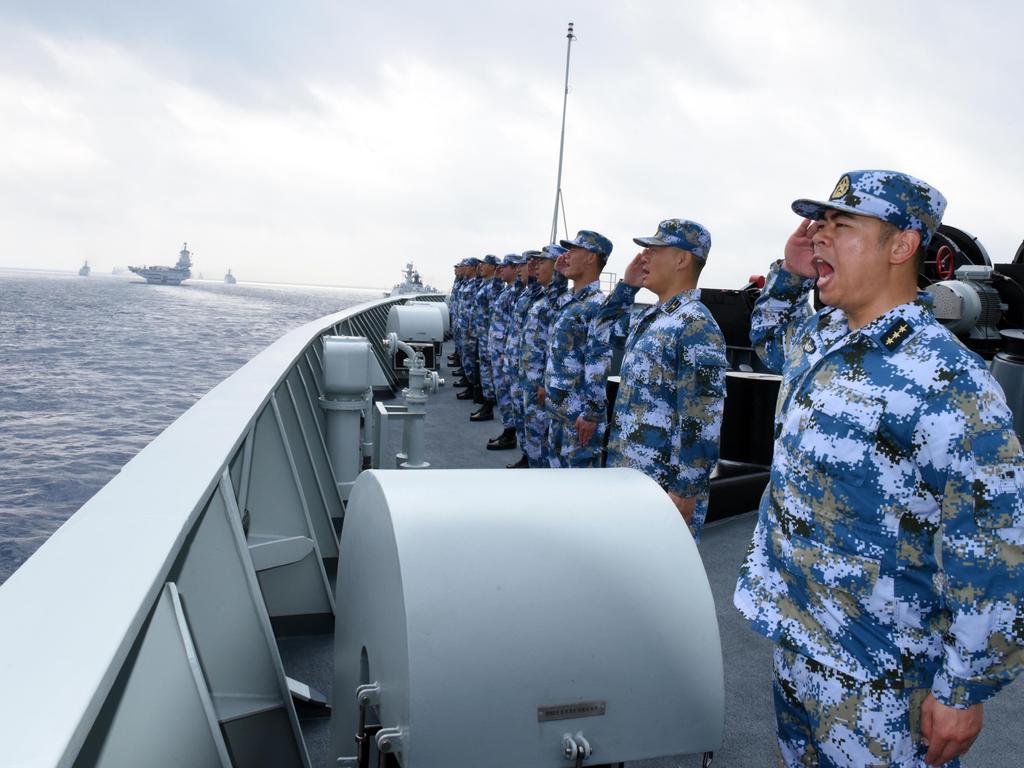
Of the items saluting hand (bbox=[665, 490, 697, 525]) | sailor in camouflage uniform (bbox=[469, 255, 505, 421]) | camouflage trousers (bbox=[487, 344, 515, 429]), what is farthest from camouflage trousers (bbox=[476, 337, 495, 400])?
saluting hand (bbox=[665, 490, 697, 525])

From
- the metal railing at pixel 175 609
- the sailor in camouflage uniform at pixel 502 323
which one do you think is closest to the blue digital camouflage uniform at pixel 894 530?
the metal railing at pixel 175 609

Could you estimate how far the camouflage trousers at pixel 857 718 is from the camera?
1558mm

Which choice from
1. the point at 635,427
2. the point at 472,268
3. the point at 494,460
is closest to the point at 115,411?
the point at 472,268

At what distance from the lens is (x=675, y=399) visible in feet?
10.4

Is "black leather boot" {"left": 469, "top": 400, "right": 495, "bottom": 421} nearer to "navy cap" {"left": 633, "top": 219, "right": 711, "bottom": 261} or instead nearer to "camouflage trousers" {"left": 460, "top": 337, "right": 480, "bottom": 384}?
"camouflage trousers" {"left": 460, "top": 337, "right": 480, "bottom": 384}

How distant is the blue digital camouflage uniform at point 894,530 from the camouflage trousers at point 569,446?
3.10 metres

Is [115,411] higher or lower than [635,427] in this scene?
lower

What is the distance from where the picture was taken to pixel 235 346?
42.8 metres

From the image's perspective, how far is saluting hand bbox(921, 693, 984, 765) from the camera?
57.4 inches

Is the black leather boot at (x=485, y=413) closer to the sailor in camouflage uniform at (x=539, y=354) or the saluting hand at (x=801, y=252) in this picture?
the sailor in camouflage uniform at (x=539, y=354)

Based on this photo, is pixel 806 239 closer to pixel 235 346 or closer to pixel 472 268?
pixel 472 268


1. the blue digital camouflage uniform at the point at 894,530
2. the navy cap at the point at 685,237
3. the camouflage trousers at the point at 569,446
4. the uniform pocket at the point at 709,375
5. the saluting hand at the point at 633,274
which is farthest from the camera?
the camouflage trousers at the point at 569,446

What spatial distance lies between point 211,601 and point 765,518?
133cm

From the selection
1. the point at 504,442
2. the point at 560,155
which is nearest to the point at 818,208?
the point at 504,442
